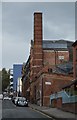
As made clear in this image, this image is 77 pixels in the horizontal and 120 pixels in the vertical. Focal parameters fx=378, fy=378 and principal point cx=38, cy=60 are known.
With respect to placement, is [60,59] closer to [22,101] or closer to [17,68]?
[22,101]

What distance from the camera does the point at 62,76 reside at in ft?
209

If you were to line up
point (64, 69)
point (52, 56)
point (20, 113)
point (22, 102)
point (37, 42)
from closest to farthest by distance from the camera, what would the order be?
point (20, 113) → point (22, 102) → point (64, 69) → point (37, 42) → point (52, 56)

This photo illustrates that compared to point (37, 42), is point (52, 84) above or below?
below

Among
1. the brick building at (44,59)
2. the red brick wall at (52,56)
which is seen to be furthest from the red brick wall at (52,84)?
the red brick wall at (52,56)

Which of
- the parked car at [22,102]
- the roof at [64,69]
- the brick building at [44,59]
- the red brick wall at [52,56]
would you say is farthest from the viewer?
the red brick wall at [52,56]

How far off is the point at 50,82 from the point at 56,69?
4.63m

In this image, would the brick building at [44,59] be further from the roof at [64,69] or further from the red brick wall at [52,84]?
the roof at [64,69]

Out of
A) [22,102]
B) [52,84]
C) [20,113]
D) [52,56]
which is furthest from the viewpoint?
[52,56]

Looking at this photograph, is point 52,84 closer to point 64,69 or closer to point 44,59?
point 64,69

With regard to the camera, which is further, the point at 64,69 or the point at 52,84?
the point at 64,69

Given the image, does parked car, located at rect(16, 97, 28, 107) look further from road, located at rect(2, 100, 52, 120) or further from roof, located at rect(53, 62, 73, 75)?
road, located at rect(2, 100, 52, 120)

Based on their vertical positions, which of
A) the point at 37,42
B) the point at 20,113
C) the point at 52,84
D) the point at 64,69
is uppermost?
the point at 37,42

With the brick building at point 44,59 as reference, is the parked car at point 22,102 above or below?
below

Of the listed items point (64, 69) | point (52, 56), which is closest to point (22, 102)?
point (64, 69)
